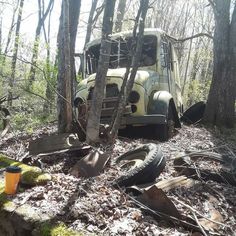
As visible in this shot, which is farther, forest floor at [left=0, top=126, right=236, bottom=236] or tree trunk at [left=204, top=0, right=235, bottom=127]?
tree trunk at [left=204, top=0, right=235, bottom=127]

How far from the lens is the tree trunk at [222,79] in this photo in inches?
395

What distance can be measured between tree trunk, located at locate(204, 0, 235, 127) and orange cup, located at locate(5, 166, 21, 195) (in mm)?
7264

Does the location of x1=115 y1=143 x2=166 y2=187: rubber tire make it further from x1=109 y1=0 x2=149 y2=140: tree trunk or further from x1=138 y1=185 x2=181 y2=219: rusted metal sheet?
x1=109 y1=0 x2=149 y2=140: tree trunk

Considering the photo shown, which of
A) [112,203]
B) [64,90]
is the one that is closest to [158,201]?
[112,203]

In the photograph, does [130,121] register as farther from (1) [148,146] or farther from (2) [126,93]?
(1) [148,146]

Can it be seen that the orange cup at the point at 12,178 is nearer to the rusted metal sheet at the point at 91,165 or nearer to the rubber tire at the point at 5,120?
the rusted metal sheet at the point at 91,165

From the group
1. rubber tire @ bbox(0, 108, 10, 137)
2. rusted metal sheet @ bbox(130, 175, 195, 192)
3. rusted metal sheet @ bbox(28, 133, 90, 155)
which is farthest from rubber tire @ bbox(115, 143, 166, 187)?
rubber tire @ bbox(0, 108, 10, 137)

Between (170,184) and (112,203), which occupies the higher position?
(170,184)

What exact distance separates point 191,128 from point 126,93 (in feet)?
11.7

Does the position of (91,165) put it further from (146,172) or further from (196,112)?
(196,112)

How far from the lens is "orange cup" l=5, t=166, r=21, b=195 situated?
3842 millimetres

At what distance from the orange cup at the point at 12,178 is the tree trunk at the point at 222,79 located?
7.26 meters

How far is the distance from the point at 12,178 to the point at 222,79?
779cm

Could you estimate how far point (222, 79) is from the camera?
10148 mm
